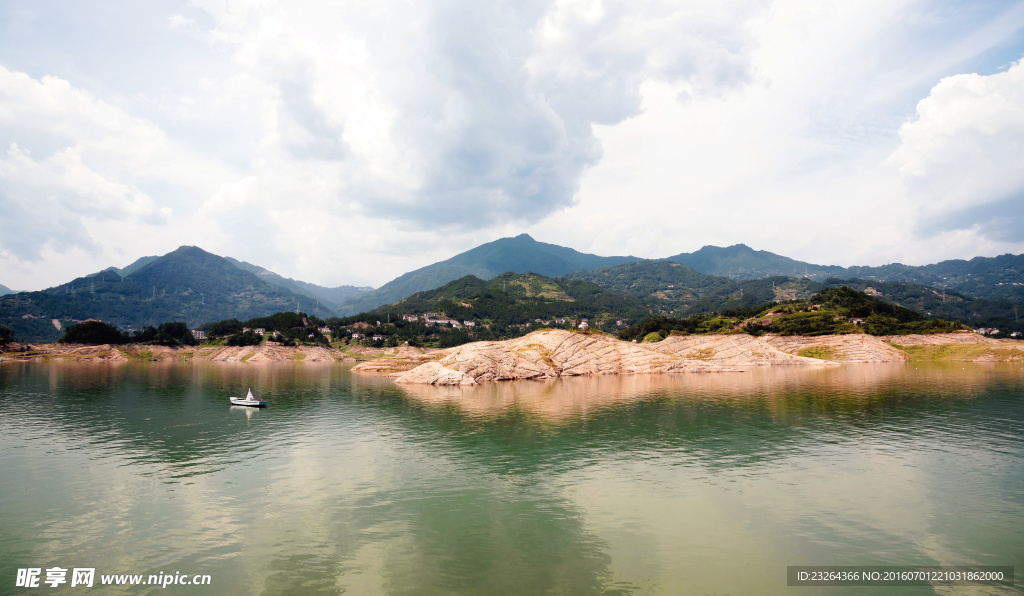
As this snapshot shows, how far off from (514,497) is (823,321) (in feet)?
586

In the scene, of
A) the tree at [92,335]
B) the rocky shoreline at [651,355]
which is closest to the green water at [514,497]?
the rocky shoreline at [651,355]

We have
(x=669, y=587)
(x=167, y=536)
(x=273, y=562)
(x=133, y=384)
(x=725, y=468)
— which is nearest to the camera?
(x=669, y=587)

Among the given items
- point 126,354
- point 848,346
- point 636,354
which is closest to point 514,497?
point 636,354

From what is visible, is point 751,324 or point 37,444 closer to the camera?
point 37,444

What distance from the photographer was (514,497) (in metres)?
28.2

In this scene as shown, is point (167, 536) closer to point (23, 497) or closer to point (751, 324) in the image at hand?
point (23, 497)

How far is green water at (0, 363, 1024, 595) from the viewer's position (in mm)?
19453

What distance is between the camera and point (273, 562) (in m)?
19.9

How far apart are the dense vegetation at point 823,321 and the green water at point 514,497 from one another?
11399cm

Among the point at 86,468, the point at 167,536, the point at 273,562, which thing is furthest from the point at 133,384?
the point at 273,562

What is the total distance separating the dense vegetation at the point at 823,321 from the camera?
158 meters

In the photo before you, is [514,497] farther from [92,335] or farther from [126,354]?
[92,335]

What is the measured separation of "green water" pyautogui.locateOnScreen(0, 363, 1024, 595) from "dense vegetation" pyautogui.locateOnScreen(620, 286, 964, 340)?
4488 inches

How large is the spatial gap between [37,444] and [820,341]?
191 metres
